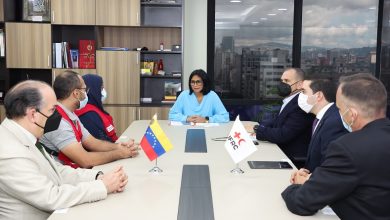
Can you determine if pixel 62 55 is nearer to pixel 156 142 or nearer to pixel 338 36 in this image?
pixel 156 142

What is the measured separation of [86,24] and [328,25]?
3.62 meters

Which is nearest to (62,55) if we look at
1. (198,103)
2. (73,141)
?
(198,103)

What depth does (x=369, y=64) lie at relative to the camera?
21.2ft

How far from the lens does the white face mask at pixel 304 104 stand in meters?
3.37

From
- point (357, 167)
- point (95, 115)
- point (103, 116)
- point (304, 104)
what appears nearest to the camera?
point (357, 167)

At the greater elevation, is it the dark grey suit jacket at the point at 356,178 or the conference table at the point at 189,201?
the dark grey suit jacket at the point at 356,178

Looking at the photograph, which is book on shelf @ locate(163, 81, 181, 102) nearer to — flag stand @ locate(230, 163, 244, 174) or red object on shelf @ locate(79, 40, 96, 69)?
red object on shelf @ locate(79, 40, 96, 69)

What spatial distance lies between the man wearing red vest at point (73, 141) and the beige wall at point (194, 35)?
300cm

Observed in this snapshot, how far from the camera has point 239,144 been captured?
2.50 meters

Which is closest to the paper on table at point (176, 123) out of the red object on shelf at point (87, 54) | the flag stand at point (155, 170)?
the flag stand at point (155, 170)

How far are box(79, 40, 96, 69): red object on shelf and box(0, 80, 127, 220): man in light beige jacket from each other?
3823 millimetres

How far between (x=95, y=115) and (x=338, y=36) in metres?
4.31

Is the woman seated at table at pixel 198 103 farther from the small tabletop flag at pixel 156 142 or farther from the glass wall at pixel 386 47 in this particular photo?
the glass wall at pixel 386 47

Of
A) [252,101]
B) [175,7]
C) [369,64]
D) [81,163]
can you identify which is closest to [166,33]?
[175,7]
